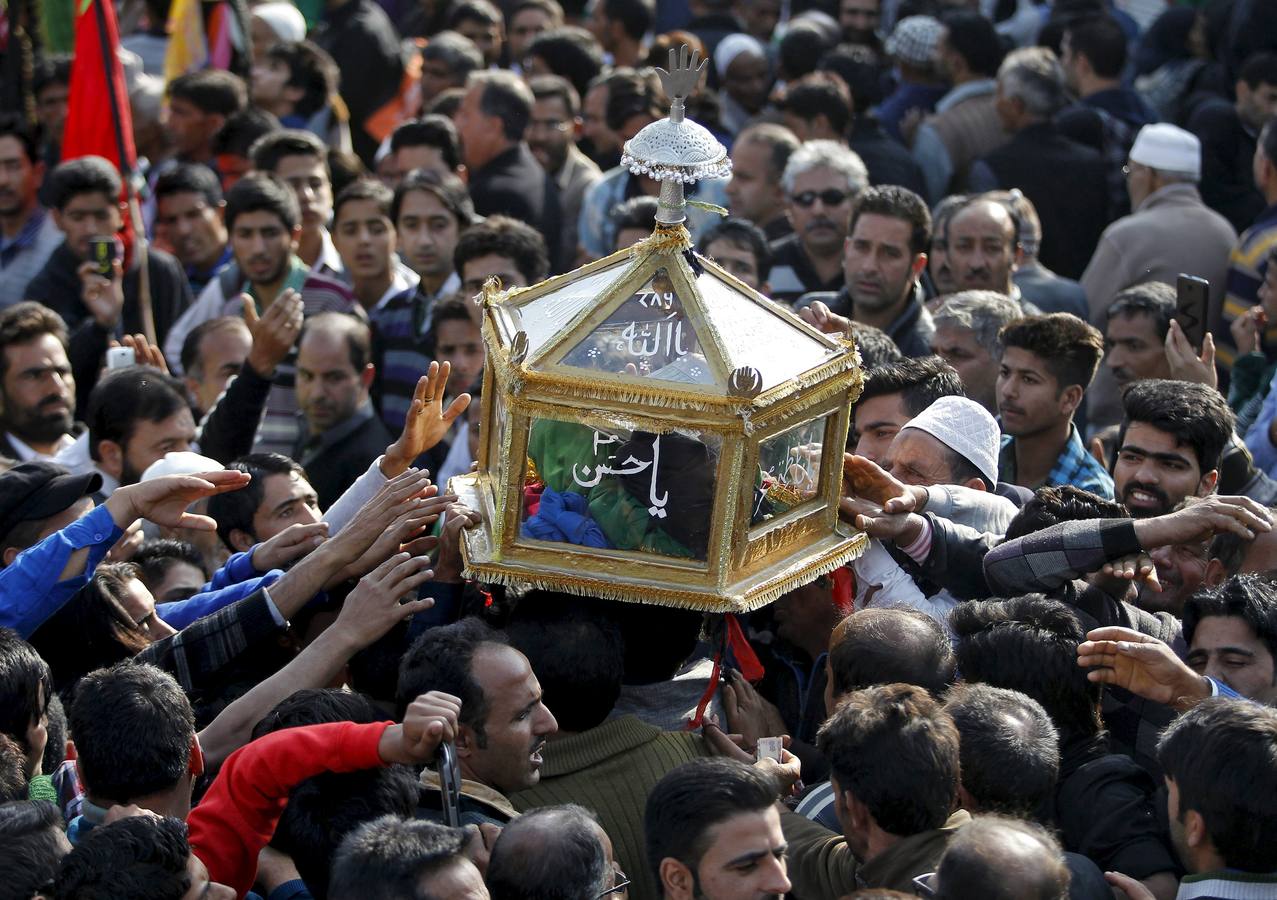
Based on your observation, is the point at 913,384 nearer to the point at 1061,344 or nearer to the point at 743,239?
the point at 1061,344

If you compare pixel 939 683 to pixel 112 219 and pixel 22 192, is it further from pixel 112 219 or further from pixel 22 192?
pixel 22 192

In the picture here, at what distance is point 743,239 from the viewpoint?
7582 mm

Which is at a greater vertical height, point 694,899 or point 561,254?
point 694,899

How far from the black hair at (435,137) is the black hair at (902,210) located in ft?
10.2

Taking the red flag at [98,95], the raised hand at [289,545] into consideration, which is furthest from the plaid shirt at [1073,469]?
the red flag at [98,95]

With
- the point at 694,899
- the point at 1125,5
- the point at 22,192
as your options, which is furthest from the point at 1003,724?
the point at 1125,5

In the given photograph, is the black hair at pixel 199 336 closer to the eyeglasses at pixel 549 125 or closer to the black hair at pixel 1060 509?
the eyeglasses at pixel 549 125

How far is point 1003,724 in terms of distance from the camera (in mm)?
3705

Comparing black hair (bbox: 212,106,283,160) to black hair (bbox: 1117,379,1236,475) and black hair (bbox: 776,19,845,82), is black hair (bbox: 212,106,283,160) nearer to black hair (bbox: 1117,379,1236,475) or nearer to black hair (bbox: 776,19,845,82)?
black hair (bbox: 776,19,845,82)

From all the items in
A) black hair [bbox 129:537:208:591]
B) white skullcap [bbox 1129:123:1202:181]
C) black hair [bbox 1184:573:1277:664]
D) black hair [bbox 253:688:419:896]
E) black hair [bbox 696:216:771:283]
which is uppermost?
black hair [bbox 1184:573:1277:664]

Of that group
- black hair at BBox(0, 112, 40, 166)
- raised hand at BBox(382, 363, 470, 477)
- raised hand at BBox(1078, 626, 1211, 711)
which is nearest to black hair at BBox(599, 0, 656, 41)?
black hair at BBox(0, 112, 40, 166)

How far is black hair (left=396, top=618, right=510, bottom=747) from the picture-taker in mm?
3898

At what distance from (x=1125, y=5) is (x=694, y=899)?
442 inches

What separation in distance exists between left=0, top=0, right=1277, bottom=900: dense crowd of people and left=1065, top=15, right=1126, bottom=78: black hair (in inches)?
1.3
